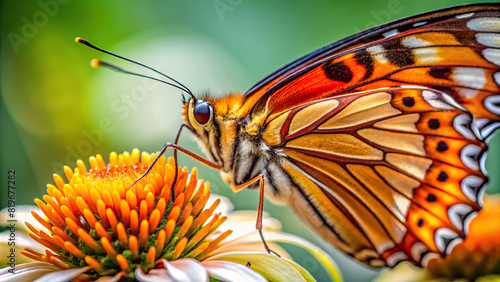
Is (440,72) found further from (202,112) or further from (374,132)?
(202,112)

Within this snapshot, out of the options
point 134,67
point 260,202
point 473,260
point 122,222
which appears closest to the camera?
point 122,222

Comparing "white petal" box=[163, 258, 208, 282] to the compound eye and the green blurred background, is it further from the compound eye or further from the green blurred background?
the green blurred background

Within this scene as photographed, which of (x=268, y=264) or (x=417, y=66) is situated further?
(x=417, y=66)

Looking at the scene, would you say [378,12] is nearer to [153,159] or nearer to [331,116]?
[331,116]

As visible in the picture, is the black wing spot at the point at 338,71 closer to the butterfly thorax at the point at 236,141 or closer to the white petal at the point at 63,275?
the butterfly thorax at the point at 236,141

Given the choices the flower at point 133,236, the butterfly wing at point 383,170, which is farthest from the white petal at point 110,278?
the butterfly wing at point 383,170

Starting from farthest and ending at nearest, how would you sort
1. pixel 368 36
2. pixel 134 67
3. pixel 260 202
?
pixel 134 67, pixel 368 36, pixel 260 202

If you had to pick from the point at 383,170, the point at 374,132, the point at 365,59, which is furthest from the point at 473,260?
the point at 365,59

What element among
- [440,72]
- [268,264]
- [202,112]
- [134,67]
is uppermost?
[134,67]
